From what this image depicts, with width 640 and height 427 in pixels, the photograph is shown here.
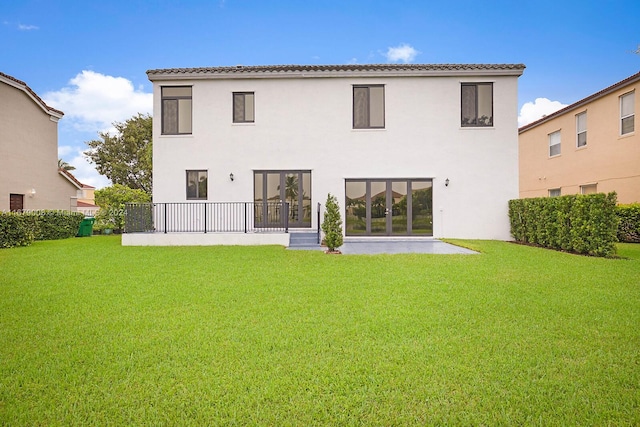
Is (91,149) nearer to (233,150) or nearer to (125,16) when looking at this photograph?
(125,16)

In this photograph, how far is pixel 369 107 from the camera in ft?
46.0

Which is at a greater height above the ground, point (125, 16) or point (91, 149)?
point (125, 16)

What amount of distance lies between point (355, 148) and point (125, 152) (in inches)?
1025

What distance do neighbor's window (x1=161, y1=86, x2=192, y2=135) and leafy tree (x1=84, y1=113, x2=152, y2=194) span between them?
Answer: 18.8 m

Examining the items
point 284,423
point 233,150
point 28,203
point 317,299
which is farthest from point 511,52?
point 28,203

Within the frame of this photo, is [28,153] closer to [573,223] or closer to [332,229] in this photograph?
[332,229]

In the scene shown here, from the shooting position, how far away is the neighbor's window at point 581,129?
690 inches

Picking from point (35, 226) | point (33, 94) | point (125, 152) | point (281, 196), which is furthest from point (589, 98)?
point (125, 152)

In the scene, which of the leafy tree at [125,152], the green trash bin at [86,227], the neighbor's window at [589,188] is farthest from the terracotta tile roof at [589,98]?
the leafy tree at [125,152]

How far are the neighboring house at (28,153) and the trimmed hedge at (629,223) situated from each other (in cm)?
2587

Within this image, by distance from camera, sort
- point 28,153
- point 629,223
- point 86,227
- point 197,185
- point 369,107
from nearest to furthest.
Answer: point 629,223 → point 369,107 → point 197,185 → point 86,227 → point 28,153

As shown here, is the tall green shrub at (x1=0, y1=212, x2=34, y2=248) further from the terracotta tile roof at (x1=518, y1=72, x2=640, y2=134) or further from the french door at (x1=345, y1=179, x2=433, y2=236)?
the terracotta tile roof at (x1=518, y1=72, x2=640, y2=134)

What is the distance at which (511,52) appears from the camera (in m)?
16.0

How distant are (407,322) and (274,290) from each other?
238cm
